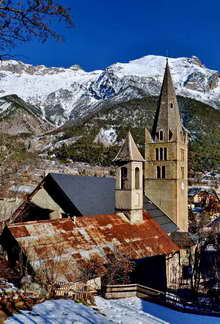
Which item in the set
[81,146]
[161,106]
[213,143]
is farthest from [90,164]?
[161,106]

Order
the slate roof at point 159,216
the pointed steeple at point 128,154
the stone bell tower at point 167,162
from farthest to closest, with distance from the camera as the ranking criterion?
1. the stone bell tower at point 167,162
2. the slate roof at point 159,216
3. the pointed steeple at point 128,154

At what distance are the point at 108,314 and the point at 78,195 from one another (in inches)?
586

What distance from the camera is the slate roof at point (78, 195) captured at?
992 inches

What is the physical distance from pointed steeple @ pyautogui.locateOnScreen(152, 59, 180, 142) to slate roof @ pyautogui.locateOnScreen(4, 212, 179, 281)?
14174mm

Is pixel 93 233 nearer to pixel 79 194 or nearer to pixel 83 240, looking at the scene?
pixel 83 240

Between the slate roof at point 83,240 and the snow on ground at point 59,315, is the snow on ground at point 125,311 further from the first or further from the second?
the slate roof at point 83,240

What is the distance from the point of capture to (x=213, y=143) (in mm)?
173250

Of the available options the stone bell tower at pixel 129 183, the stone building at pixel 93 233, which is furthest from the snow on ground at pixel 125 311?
the stone bell tower at pixel 129 183

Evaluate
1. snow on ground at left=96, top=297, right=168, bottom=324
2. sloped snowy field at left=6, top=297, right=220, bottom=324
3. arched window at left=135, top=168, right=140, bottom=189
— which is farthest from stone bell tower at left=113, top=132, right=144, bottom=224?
snow on ground at left=96, top=297, right=168, bottom=324

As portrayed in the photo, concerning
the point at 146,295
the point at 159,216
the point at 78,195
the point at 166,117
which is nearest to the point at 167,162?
the point at 166,117

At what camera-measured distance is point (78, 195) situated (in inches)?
1015

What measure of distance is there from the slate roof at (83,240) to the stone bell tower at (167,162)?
37.4 feet

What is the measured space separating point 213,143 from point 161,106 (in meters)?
144

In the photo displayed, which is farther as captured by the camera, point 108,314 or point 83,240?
point 83,240
